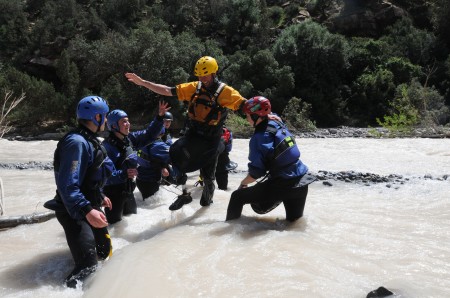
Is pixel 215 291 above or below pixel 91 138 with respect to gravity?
below

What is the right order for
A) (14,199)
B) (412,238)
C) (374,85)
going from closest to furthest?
(412,238) → (14,199) → (374,85)

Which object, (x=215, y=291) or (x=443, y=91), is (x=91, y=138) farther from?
(x=443, y=91)

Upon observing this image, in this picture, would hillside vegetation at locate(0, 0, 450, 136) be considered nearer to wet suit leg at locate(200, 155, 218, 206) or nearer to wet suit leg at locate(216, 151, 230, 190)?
wet suit leg at locate(216, 151, 230, 190)

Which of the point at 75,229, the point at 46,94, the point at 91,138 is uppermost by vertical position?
the point at 91,138

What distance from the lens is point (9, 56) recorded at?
33.9 meters

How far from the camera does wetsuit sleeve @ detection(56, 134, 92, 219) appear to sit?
3.19 metres

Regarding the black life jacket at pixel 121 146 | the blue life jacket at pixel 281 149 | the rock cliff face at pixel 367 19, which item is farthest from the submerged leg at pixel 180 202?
the rock cliff face at pixel 367 19

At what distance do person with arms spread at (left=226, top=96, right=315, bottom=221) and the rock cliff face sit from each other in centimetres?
2983

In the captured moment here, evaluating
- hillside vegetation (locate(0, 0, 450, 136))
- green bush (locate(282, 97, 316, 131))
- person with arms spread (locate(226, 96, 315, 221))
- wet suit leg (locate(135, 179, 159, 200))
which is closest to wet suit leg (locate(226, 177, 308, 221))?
person with arms spread (locate(226, 96, 315, 221))

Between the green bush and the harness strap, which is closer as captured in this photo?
the harness strap

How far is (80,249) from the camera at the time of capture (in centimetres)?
342

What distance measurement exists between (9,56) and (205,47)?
17672 millimetres

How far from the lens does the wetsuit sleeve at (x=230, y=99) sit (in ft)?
16.1

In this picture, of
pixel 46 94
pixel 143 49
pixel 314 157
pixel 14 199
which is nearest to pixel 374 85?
pixel 143 49
